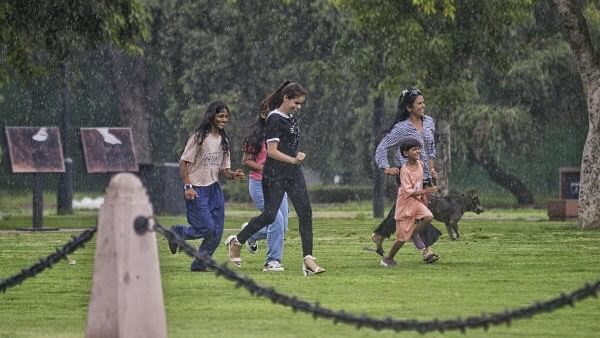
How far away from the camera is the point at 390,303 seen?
12.3m

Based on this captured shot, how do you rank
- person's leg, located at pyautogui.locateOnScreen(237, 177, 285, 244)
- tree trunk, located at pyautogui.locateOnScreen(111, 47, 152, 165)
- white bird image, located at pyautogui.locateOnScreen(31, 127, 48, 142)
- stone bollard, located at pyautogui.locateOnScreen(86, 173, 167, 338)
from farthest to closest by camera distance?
tree trunk, located at pyautogui.locateOnScreen(111, 47, 152, 165)
white bird image, located at pyautogui.locateOnScreen(31, 127, 48, 142)
person's leg, located at pyautogui.locateOnScreen(237, 177, 285, 244)
stone bollard, located at pyautogui.locateOnScreen(86, 173, 167, 338)

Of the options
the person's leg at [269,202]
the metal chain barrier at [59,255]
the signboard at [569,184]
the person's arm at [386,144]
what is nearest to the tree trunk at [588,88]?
the signboard at [569,184]

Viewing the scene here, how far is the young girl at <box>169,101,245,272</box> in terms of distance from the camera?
15883 millimetres

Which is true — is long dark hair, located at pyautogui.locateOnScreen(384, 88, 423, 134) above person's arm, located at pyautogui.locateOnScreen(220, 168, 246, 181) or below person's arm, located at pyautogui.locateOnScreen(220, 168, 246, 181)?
above

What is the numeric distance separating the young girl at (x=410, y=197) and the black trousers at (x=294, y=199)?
1.54m

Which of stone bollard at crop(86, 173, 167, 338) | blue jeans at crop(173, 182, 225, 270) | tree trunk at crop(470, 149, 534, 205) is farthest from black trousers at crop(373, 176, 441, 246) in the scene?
tree trunk at crop(470, 149, 534, 205)

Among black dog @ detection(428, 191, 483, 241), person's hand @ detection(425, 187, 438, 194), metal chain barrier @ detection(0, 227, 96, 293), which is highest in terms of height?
person's hand @ detection(425, 187, 438, 194)

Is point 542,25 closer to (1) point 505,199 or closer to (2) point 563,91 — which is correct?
(2) point 563,91

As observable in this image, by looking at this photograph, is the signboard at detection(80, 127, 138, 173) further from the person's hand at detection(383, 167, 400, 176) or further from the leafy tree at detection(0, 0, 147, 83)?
the person's hand at detection(383, 167, 400, 176)

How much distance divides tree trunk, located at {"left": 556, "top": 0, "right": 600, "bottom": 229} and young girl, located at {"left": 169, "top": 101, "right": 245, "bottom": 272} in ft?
40.0

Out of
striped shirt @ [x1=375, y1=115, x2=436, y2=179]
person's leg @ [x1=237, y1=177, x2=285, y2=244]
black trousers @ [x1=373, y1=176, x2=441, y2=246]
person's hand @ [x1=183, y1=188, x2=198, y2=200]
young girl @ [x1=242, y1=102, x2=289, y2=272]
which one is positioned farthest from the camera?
black trousers @ [x1=373, y1=176, x2=441, y2=246]

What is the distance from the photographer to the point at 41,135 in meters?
29.4

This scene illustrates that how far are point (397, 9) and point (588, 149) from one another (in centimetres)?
427

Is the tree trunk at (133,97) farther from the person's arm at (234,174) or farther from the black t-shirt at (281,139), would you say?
the black t-shirt at (281,139)
